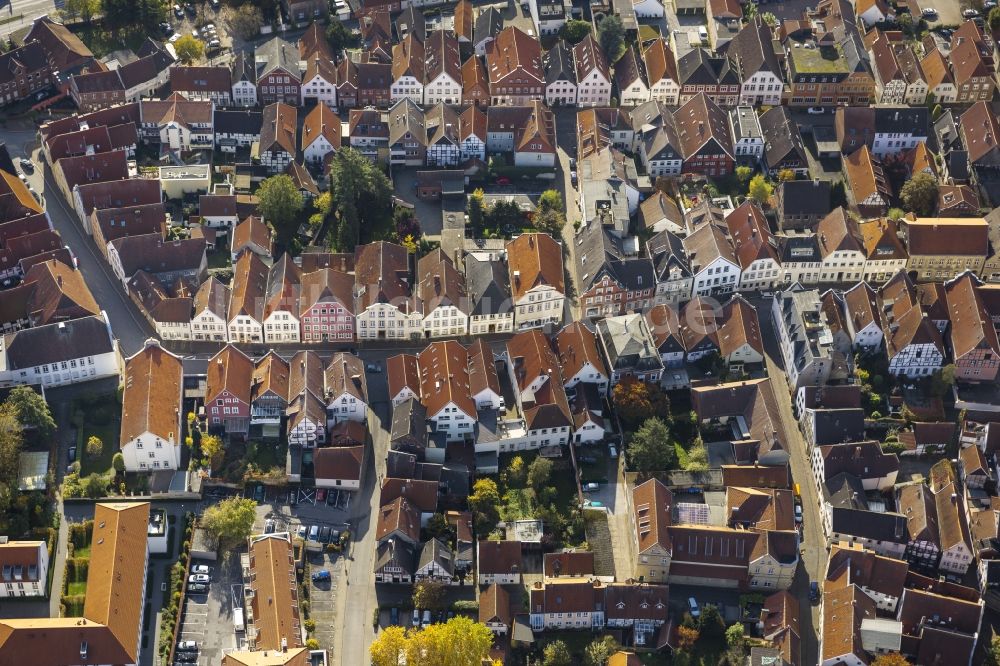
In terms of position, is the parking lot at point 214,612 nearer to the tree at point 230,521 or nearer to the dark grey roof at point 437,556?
the tree at point 230,521

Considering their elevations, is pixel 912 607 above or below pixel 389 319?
below

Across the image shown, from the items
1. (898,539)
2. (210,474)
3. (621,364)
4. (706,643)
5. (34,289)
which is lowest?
(706,643)

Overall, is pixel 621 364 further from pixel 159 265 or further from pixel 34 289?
pixel 34 289

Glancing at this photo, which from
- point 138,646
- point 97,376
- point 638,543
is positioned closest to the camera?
point 138,646

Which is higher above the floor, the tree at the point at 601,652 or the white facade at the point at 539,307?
the white facade at the point at 539,307

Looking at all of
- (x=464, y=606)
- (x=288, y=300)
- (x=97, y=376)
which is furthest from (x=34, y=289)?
(x=464, y=606)

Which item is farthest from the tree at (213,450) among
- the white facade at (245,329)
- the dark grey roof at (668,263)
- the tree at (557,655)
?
the dark grey roof at (668,263)
